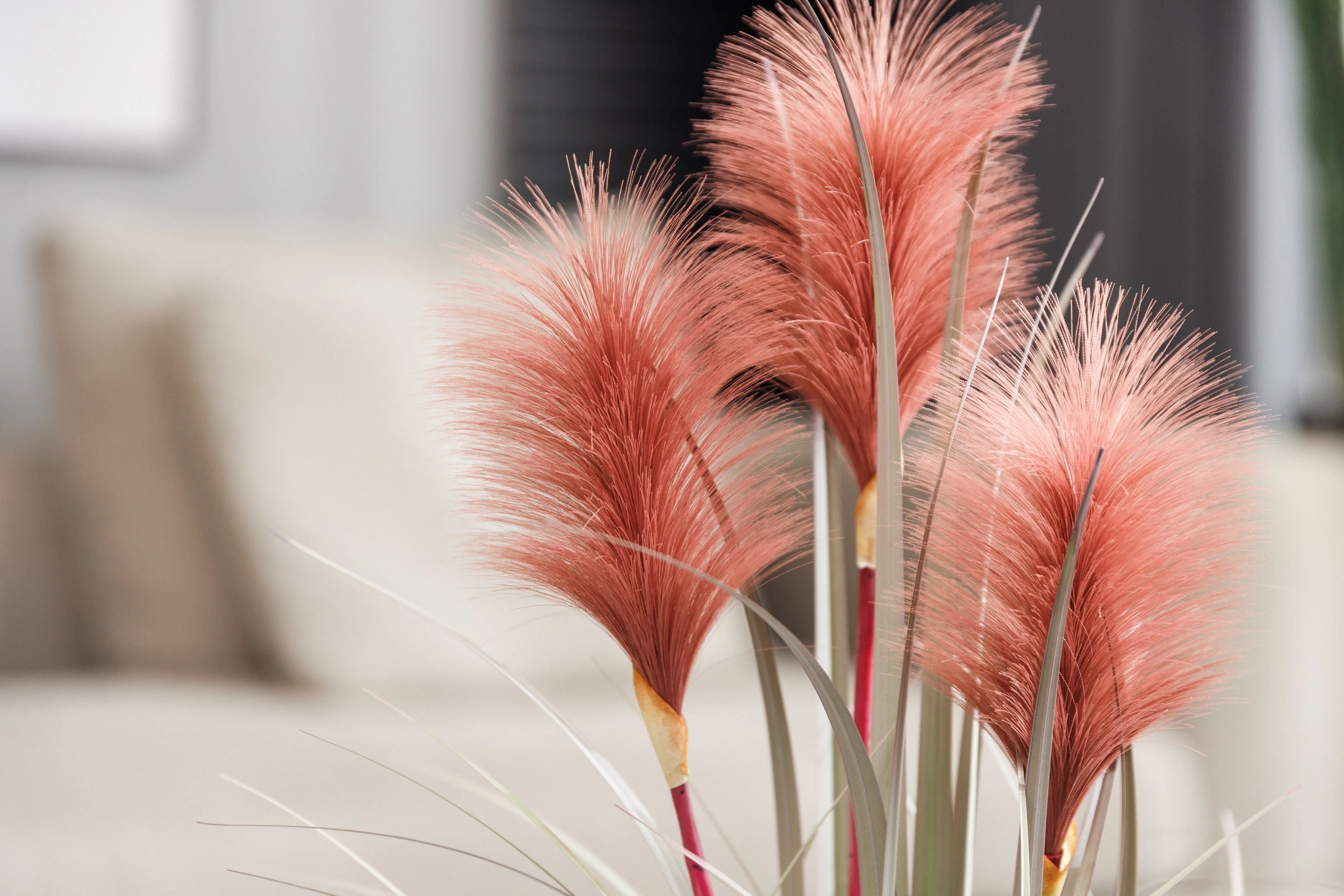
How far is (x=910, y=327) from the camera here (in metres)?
0.30

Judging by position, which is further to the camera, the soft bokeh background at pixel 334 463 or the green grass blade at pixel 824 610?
the soft bokeh background at pixel 334 463

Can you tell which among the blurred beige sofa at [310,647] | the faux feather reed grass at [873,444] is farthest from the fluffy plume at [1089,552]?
the blurred beige sofa at [310,647]

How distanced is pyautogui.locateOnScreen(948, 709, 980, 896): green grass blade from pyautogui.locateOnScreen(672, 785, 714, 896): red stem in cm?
8

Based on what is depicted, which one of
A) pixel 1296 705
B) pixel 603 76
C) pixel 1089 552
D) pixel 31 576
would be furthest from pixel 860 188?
pixel 603 76

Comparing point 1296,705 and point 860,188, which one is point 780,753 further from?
point 1296,705

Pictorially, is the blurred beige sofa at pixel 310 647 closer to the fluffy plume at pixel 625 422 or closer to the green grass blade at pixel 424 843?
the green grass blade at pixel 424 843

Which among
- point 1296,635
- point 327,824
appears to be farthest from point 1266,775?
point 327,824

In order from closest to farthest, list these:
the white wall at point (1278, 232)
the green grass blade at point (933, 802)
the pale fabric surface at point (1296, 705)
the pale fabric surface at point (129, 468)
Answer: the green grass blade at point (933, 802) < the pale fabric surface at point (1296, 705) < the pale fabric surface at point (129, 468) < the white wall at point (1278, 232)

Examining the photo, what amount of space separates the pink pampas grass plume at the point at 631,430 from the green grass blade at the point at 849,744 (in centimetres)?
1

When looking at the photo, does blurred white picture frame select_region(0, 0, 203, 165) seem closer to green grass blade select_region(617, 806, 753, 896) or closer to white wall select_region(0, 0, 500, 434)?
white wall select_region(0, 0, 500, 434)

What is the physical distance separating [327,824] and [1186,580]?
0.72 metres

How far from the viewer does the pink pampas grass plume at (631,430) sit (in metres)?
0.25

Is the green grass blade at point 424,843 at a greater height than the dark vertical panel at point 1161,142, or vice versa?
the dark vertical panel at point 1161,142

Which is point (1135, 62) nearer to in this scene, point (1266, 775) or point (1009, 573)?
point (1266, 775)
